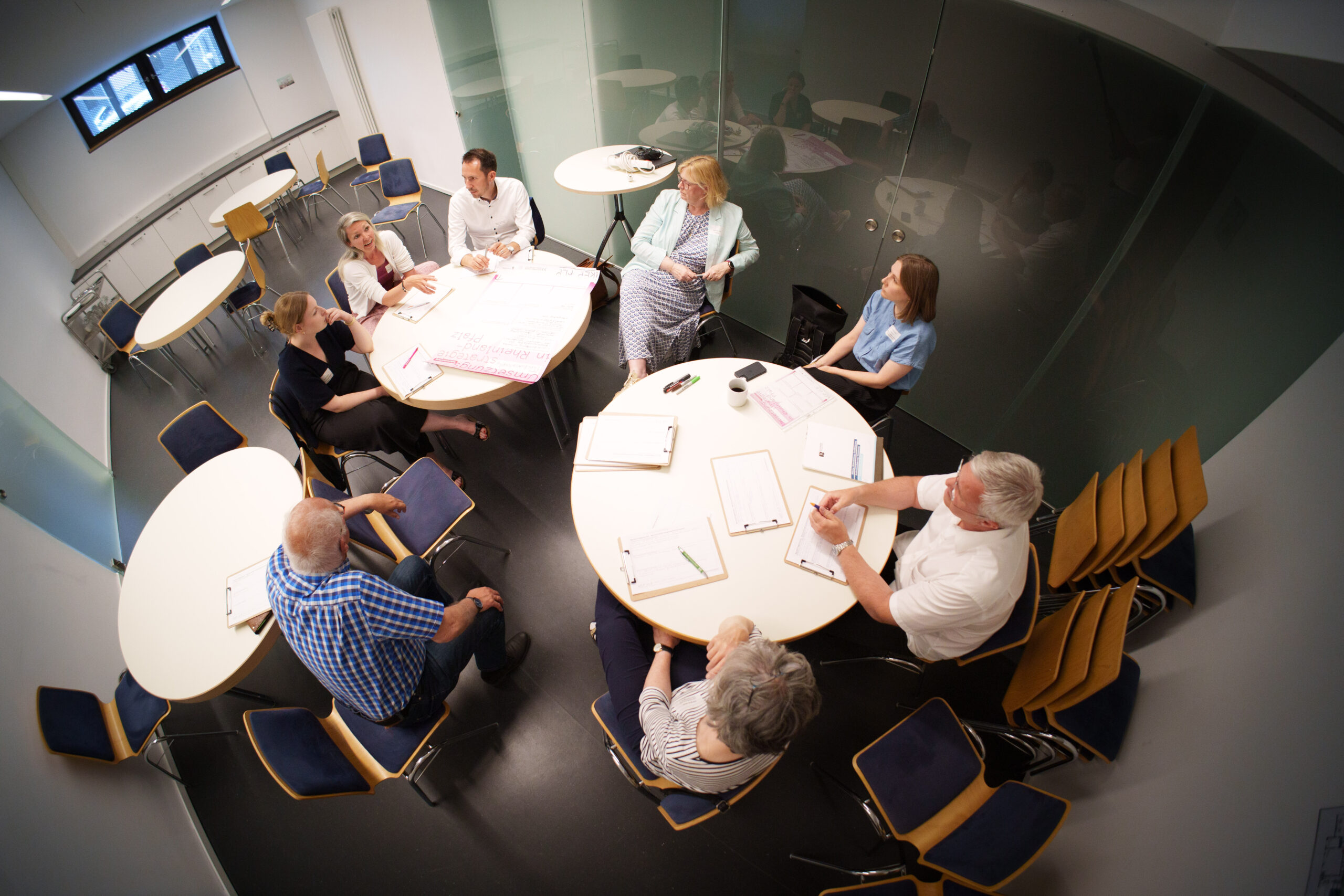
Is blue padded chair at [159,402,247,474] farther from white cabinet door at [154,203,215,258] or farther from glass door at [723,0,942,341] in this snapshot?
white cabinet door at [154,203,215,258]

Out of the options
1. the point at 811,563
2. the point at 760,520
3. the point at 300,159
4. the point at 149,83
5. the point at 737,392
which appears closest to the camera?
the point at 811,563

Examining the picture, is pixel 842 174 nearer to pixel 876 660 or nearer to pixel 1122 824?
pixel 876 660

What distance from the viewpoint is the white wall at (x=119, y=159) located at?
15.7 feet

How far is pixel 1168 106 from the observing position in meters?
2.09

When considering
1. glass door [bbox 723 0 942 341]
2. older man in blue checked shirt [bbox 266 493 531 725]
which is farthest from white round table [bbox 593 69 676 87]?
older man in blue checked shirt [bbox 266 493 531 725]

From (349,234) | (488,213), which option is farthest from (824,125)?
(349,234)

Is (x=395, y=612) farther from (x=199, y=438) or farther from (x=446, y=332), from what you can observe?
(x=199, y=438)

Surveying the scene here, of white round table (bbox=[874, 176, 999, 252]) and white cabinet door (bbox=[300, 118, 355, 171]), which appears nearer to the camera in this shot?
white round table (bbox=[874, 176, 999, 252])

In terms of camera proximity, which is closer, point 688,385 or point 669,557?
point 669,557

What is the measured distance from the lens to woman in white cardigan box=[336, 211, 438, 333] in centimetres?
326

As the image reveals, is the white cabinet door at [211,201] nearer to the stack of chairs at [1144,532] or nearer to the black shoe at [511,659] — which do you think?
the black shoe at [511,659]

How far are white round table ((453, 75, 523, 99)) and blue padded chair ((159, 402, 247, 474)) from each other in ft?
13.4

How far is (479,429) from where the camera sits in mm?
3494

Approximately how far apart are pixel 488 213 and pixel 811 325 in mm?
2720
